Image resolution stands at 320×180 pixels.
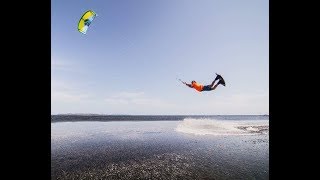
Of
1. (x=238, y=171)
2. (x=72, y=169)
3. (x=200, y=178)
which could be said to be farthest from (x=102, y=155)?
(x=238, y=171)
